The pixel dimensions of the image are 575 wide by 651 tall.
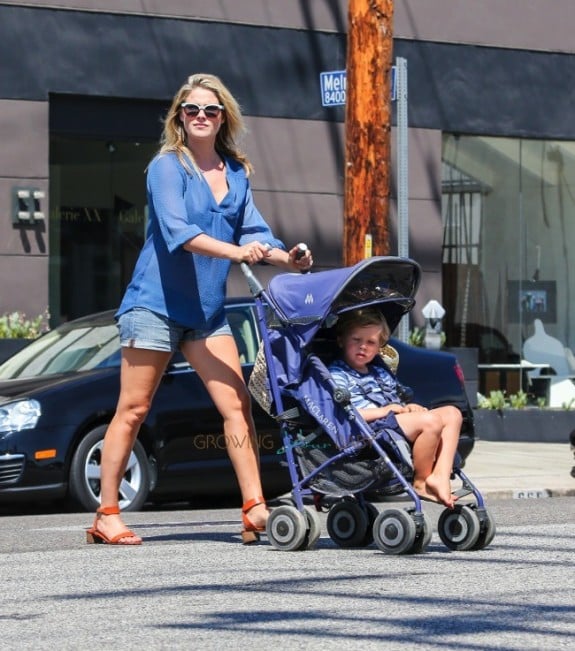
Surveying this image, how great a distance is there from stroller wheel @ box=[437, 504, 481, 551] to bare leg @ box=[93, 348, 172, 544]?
1.42 m

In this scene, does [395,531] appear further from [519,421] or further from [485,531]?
[519,421]

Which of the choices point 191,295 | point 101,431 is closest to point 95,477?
point 101,431

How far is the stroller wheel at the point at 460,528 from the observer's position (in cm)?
764

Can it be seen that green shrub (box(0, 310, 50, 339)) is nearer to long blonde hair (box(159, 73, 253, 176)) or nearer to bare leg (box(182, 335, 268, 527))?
long blonde hair (box(159, 73, 253, 176))

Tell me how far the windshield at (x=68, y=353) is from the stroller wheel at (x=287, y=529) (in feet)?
13.3

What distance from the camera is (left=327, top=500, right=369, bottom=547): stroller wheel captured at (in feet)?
26.1

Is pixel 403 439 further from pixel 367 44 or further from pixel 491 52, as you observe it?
pixel 491 52

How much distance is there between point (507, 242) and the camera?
841 inches

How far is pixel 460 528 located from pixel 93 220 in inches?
462

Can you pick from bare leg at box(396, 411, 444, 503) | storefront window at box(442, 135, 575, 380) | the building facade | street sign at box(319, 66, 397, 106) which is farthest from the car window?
storefront window at box(442, 135, 575, 380)

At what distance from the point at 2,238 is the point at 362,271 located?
10.8 m

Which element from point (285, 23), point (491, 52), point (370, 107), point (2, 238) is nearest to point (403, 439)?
point (370, 107)

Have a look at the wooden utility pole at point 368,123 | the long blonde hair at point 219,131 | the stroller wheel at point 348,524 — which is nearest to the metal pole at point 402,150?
the wooden utility pole at point 368,123

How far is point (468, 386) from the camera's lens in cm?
1958
